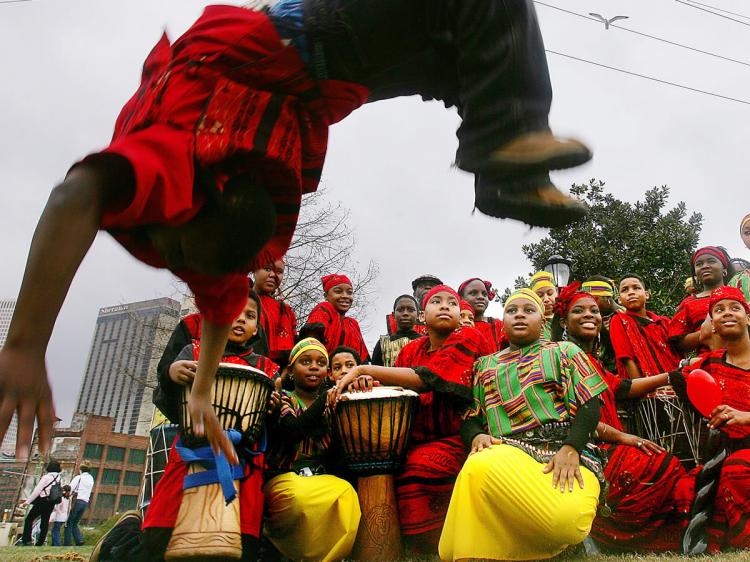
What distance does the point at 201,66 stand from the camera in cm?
142

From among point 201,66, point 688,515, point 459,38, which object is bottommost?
point 688,515

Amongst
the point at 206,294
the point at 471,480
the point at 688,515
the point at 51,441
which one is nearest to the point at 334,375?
the point at 471,480

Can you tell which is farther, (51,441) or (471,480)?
(471,480)

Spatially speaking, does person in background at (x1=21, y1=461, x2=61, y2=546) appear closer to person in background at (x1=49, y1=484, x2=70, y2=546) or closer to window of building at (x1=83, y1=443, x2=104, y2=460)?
person in background at (x1=49, y1=484, x2=70, y2=546)

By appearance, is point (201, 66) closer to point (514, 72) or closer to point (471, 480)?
point (514, 72)

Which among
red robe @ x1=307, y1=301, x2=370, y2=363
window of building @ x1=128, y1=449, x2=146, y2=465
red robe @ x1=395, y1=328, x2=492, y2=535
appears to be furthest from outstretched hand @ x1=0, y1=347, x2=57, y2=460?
window of building @ x1=128, y1=449, x2=146, y2=465

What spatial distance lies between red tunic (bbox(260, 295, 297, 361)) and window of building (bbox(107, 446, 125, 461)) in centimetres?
3026

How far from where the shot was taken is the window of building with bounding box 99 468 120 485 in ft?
105

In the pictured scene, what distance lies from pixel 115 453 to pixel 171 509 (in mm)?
32810

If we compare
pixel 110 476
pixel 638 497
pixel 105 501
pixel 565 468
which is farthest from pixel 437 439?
pixel 105 501

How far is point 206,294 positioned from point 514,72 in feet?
3.30

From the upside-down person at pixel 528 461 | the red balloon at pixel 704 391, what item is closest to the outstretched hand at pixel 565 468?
the upside-down person at pixel 528 461

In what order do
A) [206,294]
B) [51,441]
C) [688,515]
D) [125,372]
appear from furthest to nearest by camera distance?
1. [125,372]
2. [688,515]
3. [206,294]
4. [51,441]

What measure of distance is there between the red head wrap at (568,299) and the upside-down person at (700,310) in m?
0.84
